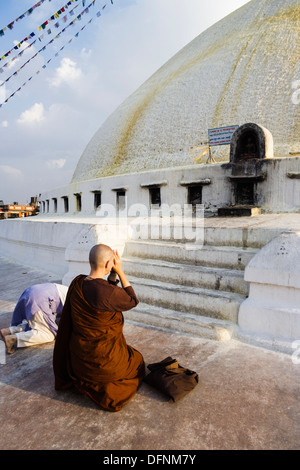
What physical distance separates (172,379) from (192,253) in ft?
6.54

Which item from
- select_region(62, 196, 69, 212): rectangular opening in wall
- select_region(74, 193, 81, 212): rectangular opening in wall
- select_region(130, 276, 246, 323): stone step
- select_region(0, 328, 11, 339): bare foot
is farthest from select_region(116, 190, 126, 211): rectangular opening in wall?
select_region(0, 328, 11, 339): bare foot

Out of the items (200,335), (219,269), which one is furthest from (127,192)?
(200,335)

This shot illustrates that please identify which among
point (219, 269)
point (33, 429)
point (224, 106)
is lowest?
point (33, 429)

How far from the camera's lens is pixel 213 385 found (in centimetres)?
236

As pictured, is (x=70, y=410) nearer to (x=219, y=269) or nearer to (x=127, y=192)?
(x=219, y=269)

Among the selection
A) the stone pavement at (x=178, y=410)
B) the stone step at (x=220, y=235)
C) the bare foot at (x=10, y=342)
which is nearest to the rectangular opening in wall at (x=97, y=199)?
the stone step at (x=220, y=235)

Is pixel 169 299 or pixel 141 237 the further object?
pixel 141 237

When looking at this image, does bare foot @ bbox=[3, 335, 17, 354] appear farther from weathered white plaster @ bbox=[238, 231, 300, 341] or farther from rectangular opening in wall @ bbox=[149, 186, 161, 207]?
rectangular opening in wall @ bbox=[149, 186, 161, 207]

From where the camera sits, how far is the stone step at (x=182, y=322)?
10.1 feet

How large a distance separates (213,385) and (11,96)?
7.61 metres

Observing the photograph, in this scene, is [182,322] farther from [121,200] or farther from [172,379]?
[121,200]

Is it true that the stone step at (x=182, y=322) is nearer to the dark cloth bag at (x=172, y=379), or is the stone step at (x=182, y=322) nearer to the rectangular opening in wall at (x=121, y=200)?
the dark cloth bag at (x=172, y=379)

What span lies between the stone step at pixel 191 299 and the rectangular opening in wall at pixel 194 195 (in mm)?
4133

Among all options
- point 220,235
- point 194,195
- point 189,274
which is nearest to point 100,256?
point 189,274
